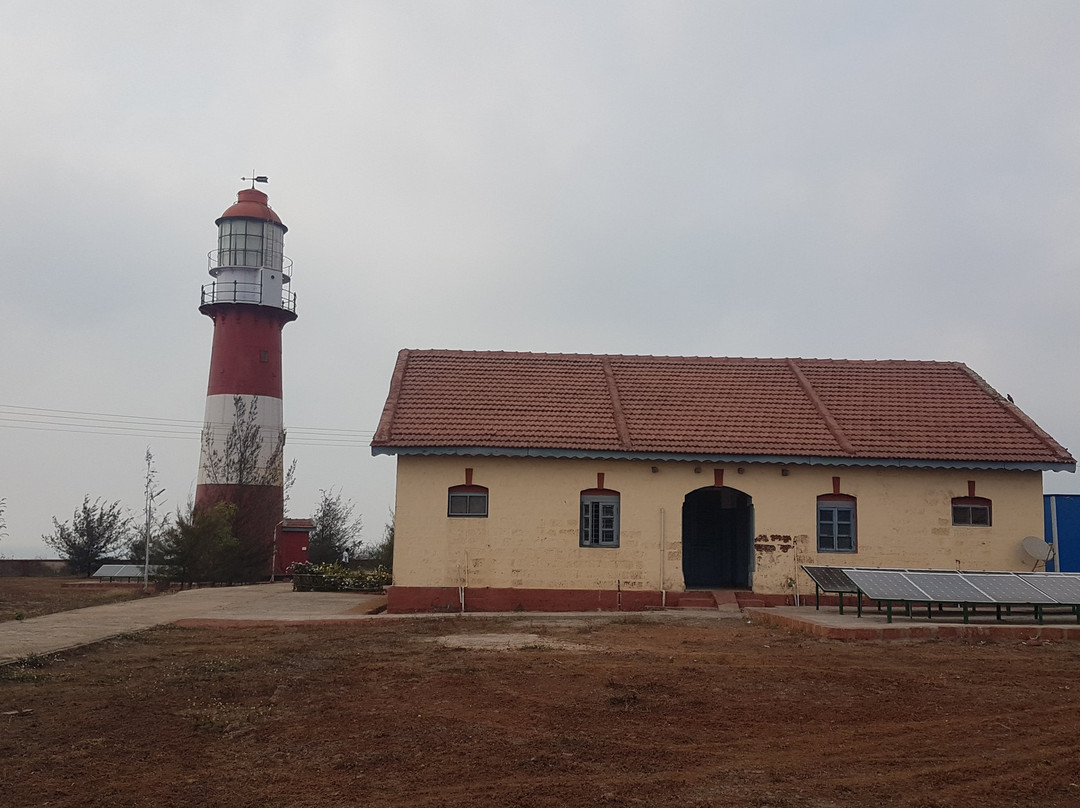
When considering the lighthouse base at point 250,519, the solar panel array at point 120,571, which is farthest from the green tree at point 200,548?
the solar panel array at point 120,571

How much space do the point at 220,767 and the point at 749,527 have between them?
14.4 metres

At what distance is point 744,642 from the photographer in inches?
505

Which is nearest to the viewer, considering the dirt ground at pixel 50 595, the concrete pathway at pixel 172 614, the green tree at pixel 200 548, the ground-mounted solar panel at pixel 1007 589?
the concrete pathway at pixel 172 614

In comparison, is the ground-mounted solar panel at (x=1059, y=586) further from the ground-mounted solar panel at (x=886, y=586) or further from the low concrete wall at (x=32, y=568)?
the low concrete wall at (x=32, y=568)

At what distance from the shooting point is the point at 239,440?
105ft

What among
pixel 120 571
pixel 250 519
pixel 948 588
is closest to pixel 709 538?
pixel 948 588

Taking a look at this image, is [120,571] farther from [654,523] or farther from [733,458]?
[733,458]

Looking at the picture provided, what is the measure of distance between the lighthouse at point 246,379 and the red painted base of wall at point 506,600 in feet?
47.7

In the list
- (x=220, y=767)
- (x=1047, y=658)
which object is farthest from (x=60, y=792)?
(x=1047, y=658)

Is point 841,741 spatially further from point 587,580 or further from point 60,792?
point 587,580

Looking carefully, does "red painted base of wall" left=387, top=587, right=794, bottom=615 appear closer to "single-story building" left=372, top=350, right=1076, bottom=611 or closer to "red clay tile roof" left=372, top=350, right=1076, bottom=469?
"single-story building" left=372, top=350, right=1076, bottom=611

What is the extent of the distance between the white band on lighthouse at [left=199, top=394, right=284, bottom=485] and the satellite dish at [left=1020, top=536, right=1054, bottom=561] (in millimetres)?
23111

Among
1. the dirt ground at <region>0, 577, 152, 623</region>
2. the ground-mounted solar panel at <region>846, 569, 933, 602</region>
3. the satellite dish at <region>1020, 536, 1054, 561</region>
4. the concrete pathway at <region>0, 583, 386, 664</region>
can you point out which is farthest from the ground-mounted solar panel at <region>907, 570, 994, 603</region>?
the dirt ground at <region>0, 577, 152, 623</region>

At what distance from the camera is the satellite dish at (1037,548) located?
1859 centimetres
